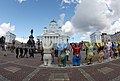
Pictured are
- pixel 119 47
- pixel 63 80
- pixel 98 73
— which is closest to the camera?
pixel 63 80

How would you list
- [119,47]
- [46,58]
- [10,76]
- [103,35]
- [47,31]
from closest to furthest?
[10,76]
[46,58]
[119,47]
[47,31]
[103,35]

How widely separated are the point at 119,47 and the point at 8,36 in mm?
124417

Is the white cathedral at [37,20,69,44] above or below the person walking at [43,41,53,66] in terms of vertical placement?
above

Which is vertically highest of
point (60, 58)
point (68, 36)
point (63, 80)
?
point (68, 36)

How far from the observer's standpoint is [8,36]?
439ft

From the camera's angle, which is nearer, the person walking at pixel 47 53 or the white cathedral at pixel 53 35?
the person walking at pixel 47 53

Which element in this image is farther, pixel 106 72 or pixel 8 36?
pixel 8 36

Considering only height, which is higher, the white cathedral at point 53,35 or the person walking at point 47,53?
the white cathedral at point 53,35

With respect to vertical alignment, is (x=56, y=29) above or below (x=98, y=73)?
above

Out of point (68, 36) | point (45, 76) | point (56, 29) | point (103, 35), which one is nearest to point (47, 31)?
point (56, 29)

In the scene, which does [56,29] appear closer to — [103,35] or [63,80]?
[103,35]

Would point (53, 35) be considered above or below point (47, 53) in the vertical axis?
above

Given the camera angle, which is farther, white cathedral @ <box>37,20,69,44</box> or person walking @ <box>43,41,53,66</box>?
white cathedral @ <box>37,20,69,44</box>

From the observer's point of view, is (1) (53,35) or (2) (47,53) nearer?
(2) (47,53)
